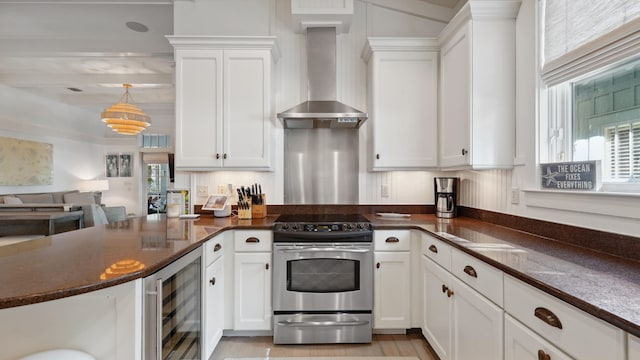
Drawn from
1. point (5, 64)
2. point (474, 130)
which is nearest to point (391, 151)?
point (474, 130)

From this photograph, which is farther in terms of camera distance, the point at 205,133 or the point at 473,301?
the point at 205,133

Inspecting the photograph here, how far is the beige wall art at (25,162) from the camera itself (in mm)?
5465

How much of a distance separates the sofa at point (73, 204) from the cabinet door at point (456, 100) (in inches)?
190

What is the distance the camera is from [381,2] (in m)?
2.93

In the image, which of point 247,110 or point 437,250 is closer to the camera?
point 437,250

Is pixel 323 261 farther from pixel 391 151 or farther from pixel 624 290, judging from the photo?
pixel 624 290

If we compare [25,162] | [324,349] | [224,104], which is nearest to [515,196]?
[324,349]

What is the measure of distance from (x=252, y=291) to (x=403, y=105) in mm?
2037

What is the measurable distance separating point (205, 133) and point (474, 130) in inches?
85.4

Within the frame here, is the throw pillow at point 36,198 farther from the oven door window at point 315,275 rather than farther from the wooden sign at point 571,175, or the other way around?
the wooden sign at point 571,175

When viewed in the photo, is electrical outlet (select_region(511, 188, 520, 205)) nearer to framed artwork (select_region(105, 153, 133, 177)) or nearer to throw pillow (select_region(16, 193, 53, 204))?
throw pillow (select_region(16, 193, 53, 204))

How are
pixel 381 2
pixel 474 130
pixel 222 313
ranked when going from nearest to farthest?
pixel 474 130 < pixel 222 313 < pixel 381 2

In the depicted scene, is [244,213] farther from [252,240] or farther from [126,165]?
[126,165]

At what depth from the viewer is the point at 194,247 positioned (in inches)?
64.4
